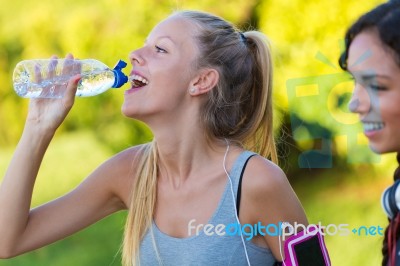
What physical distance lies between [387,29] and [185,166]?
876 mm

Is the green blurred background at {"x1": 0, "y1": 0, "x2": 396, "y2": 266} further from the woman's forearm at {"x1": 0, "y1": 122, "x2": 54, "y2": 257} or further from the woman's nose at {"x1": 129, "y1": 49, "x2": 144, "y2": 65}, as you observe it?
the woman's forearm at {"x1": 0, "y1": 122, "x2": 54, "y2": 257}

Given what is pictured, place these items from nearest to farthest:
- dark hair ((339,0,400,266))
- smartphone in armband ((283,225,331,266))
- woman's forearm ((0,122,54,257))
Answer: dark hair ((339,0,400,266)) < smartphone in armband ((283,225,331,266)) < woman's forearm ((0,122,54,257))

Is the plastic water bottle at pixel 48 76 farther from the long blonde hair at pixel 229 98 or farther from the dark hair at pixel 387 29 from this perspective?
the dark hair at pixel 387 29

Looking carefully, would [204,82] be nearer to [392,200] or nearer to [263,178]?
[263,178]

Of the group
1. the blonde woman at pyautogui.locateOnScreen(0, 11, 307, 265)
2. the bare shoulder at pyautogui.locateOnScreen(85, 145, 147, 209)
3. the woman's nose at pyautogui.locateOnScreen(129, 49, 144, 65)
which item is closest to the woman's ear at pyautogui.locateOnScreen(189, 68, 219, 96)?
the blonde woman at pyautogui.locateOnScreen(0, 11, 307, 265)

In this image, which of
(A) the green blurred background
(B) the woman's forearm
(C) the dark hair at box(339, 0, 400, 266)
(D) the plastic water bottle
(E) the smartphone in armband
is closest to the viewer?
(C) the dark hair at box(339, 0, 400, 266)

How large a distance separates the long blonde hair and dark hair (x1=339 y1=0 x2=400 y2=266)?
2.46 ft

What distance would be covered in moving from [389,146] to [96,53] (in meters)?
2.77

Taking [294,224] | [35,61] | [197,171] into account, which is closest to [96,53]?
[35,61]

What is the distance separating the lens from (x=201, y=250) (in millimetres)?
2031

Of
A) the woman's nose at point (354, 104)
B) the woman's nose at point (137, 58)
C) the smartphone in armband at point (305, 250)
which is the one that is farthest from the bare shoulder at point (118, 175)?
the woman's nose at point (354, 104)

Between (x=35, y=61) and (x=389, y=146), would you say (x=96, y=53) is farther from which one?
(x=389, y=146)

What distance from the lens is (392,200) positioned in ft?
4.74

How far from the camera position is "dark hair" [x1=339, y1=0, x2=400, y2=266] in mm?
1431
